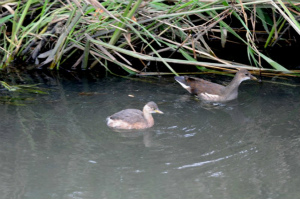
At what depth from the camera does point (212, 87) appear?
26.9 feet

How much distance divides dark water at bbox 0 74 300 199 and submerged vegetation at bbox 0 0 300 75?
0.72 meters

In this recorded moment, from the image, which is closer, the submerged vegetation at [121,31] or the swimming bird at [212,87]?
the submerged vegetation at [121,31]

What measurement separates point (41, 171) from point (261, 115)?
135 inches

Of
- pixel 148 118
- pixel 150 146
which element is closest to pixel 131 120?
pixel 148 118

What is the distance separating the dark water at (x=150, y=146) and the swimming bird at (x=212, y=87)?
17 centimetres

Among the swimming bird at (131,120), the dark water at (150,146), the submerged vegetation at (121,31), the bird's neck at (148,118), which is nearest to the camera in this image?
the dark water at (150,146)

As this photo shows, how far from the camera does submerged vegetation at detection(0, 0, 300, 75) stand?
7.84 m

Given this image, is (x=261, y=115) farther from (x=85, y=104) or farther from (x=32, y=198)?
(x=32, y=198)

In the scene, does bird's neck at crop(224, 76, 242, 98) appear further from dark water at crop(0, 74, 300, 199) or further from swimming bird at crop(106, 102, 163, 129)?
swimming bird at crop(106, 102, 163, 129)

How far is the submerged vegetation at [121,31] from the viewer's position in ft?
25.7

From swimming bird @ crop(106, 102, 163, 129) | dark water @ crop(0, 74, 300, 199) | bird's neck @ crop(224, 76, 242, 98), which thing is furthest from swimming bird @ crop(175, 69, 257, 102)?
swimming bird @ crop(106, 102, 163, 129)

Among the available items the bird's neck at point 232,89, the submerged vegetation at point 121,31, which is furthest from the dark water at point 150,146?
the submerged vegetation at point 121,31

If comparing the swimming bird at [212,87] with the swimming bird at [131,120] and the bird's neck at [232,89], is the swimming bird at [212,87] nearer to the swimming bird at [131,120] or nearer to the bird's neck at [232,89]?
the bird's neck at [232,89]

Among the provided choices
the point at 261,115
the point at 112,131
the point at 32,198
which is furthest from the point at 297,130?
the point at 32,198
